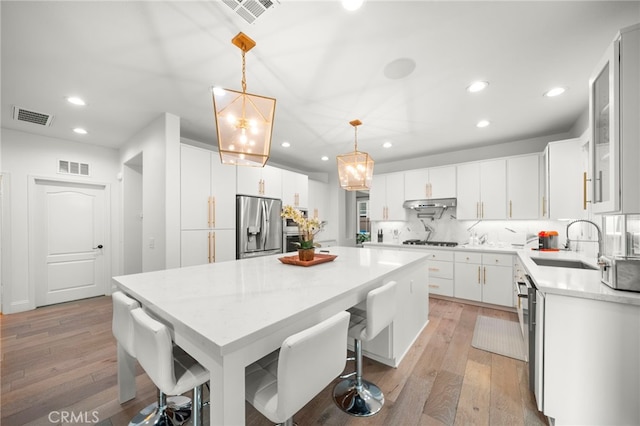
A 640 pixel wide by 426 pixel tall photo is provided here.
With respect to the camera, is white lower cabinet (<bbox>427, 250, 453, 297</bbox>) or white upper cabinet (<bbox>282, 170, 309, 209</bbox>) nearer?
white lower cabinet (<bbox>427, 250, 453, 297</bbox>)

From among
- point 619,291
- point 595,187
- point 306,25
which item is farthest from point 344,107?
point 619,291

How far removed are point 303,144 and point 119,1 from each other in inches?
117

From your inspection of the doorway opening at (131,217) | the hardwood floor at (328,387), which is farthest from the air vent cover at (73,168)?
the hardwood floor at (328,387)

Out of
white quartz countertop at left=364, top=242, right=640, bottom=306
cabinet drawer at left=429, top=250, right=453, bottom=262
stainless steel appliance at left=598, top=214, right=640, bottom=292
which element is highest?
stainless steel appliance at left=598, top=214, right=640, bottom=292

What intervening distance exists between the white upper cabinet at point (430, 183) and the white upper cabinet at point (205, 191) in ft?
10.7

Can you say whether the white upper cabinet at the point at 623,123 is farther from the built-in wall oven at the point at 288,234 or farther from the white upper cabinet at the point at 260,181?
the built-in wall oven at the point at 288,234

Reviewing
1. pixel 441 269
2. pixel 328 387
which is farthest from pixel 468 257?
pixel 328 387

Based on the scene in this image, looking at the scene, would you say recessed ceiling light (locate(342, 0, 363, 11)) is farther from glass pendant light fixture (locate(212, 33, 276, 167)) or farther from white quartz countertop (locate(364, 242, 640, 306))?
white quartz countertop (locate(364, 242, 640, 306))

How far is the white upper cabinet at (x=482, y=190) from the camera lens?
4090mm

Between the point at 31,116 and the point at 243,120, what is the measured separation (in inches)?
136

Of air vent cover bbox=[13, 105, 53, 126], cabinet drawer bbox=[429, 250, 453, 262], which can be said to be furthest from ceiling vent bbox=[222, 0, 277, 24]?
cabinet drawer bbox=[429, 250, 453, 262]

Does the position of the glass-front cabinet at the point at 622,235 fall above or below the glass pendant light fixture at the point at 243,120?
below

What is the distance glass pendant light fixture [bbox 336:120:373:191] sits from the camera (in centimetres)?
298

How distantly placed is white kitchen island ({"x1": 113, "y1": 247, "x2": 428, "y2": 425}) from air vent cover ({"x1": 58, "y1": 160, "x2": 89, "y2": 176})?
12.3ft
